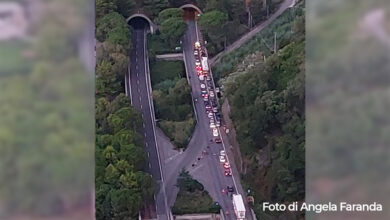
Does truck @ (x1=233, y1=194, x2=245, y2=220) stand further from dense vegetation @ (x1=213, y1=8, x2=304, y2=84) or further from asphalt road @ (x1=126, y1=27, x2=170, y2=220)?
dense vegetation @ (x1=213, y1=8, x2=304, y2=84)

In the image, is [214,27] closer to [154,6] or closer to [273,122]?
[154,6]

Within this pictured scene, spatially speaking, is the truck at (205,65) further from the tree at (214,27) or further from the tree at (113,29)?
the tree at (113,29)

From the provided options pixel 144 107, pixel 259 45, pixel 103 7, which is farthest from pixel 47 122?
pixel 259 45

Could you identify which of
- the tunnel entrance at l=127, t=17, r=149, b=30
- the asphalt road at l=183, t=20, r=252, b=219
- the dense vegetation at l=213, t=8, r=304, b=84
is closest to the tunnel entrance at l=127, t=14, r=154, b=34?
the tunnel entrance at l=127, t=17, r=149, b=30

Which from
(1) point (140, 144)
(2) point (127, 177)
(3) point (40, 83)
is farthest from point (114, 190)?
(3) point (40, 83)

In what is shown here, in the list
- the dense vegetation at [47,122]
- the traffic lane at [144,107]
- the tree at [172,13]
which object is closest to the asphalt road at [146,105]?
the traffic lane at [144,107]
